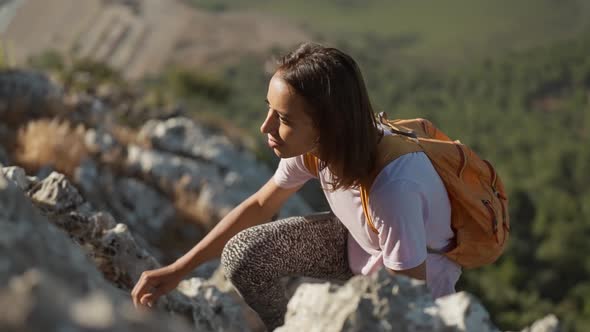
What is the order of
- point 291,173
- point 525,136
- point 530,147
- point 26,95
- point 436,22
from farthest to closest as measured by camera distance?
point 436,22 < point 525,136 < point 530,147 < point 26,95 < point 291,173

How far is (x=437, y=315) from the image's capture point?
1.70m

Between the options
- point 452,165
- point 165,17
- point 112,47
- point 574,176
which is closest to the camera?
point 452,165

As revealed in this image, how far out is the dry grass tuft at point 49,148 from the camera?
221 inches

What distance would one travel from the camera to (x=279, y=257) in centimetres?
287

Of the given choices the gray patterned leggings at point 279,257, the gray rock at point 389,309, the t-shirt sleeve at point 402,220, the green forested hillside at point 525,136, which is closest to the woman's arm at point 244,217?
the gray patterned leggings at point 279,257

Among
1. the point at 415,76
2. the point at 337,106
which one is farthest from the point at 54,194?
the point at 415,76

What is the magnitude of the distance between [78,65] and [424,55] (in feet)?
275

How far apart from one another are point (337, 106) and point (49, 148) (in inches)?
160

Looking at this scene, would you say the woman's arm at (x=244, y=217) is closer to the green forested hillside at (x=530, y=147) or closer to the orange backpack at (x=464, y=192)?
the orange backpack at (x=464, y=192)

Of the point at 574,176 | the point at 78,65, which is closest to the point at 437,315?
the point at 78,65

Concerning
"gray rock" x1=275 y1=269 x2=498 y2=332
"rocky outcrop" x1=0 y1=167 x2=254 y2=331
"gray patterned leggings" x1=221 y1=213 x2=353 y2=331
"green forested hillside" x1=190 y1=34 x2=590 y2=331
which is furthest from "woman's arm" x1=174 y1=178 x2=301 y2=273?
"green forested hillside" x1=190 y1=34 x2=590 y2=331

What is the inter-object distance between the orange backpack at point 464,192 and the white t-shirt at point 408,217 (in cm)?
4

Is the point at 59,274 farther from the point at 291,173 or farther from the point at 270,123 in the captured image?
the point at 291,173

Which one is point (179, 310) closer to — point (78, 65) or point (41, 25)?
point (78, 65)
